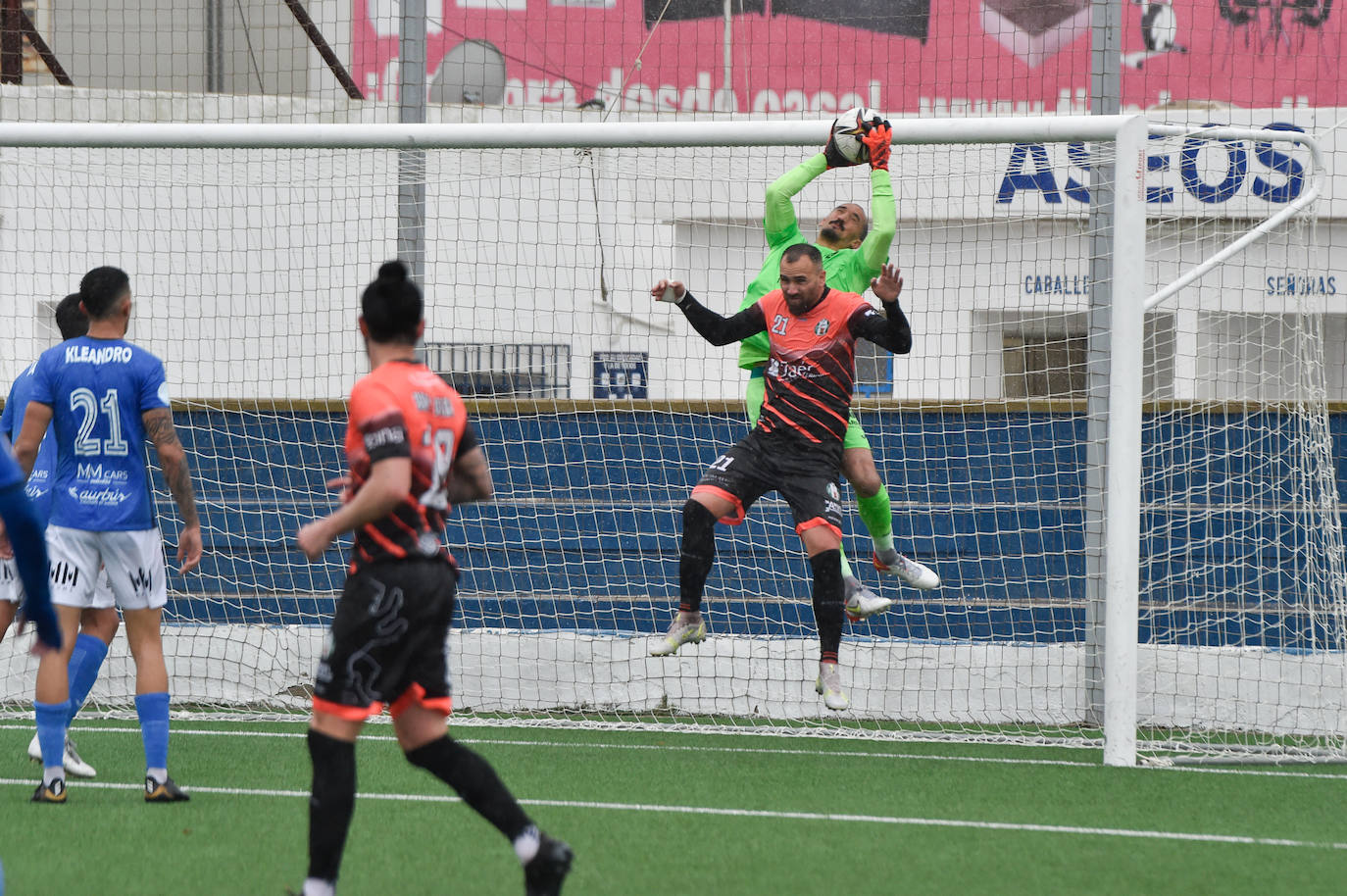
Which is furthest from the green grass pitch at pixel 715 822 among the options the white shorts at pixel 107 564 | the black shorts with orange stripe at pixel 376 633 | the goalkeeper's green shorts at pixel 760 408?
the goalkeeper's green shorts at pixel 760 408

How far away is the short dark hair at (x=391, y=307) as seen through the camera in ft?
12.9

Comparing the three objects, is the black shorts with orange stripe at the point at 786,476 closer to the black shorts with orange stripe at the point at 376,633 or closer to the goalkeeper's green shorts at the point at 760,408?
the goalkeeper's green shorts at the point at 760,408

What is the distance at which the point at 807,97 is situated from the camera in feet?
46.7

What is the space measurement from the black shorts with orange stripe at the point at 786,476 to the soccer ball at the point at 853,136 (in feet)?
4.39

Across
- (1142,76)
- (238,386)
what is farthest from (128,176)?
(1142,76)

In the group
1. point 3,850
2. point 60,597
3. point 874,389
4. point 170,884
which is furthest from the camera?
point 874,389

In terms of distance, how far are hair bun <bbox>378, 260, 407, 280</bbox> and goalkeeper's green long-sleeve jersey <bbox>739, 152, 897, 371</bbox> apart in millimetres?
3195

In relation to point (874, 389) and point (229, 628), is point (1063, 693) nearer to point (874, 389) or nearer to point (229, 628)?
point (874, 389)

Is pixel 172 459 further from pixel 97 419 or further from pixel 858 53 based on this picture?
pixel 858 53

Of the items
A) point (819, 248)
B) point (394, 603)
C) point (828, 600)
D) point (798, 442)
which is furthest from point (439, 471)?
point (819, 248)

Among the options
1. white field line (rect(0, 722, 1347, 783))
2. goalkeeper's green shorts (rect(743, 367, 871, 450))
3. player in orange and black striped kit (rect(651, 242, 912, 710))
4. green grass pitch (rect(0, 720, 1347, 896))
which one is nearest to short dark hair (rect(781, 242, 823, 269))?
player in orange and black striped kit (rect(651, 242, 912, 710))

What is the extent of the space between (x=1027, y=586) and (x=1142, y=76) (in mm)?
7393

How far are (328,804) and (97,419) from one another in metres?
2.53

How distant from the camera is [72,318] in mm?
6141
